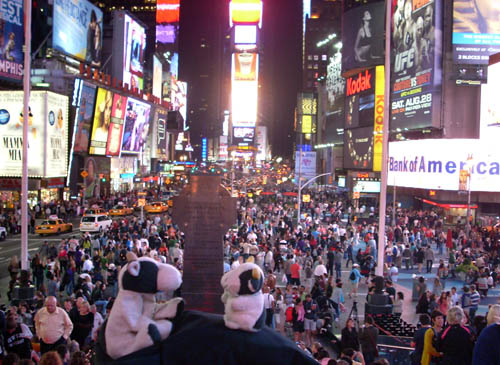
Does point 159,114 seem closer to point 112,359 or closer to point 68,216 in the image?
point 68,216

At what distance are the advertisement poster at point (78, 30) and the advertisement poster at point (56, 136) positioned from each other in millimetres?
8526

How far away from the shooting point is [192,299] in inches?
579

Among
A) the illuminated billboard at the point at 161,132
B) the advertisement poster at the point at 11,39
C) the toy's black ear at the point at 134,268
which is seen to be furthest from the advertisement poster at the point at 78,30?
the toy's black ear at the point at 134,268

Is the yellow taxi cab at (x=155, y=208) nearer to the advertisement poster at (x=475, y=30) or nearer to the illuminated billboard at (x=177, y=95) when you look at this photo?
the advertisement poster at (x=475, y=30)

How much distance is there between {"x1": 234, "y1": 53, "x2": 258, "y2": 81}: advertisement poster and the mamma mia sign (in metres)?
73.6

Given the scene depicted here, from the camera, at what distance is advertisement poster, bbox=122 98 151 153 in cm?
6469

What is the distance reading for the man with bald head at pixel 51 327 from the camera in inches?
316

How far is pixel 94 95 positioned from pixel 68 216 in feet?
50.1

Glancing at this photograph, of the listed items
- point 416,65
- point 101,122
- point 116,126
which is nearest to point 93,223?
point 101,122

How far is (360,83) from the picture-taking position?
70438 mm

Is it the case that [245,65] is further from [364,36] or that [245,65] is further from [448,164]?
[448,164]

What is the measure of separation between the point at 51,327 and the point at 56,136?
40.3 m

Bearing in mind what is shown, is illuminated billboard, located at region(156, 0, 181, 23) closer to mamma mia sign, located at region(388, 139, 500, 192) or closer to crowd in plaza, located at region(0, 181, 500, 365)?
mamma mia sign, located at region(388, 139, 500, 192)

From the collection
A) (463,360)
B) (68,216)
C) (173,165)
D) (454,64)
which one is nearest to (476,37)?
(454,64)
